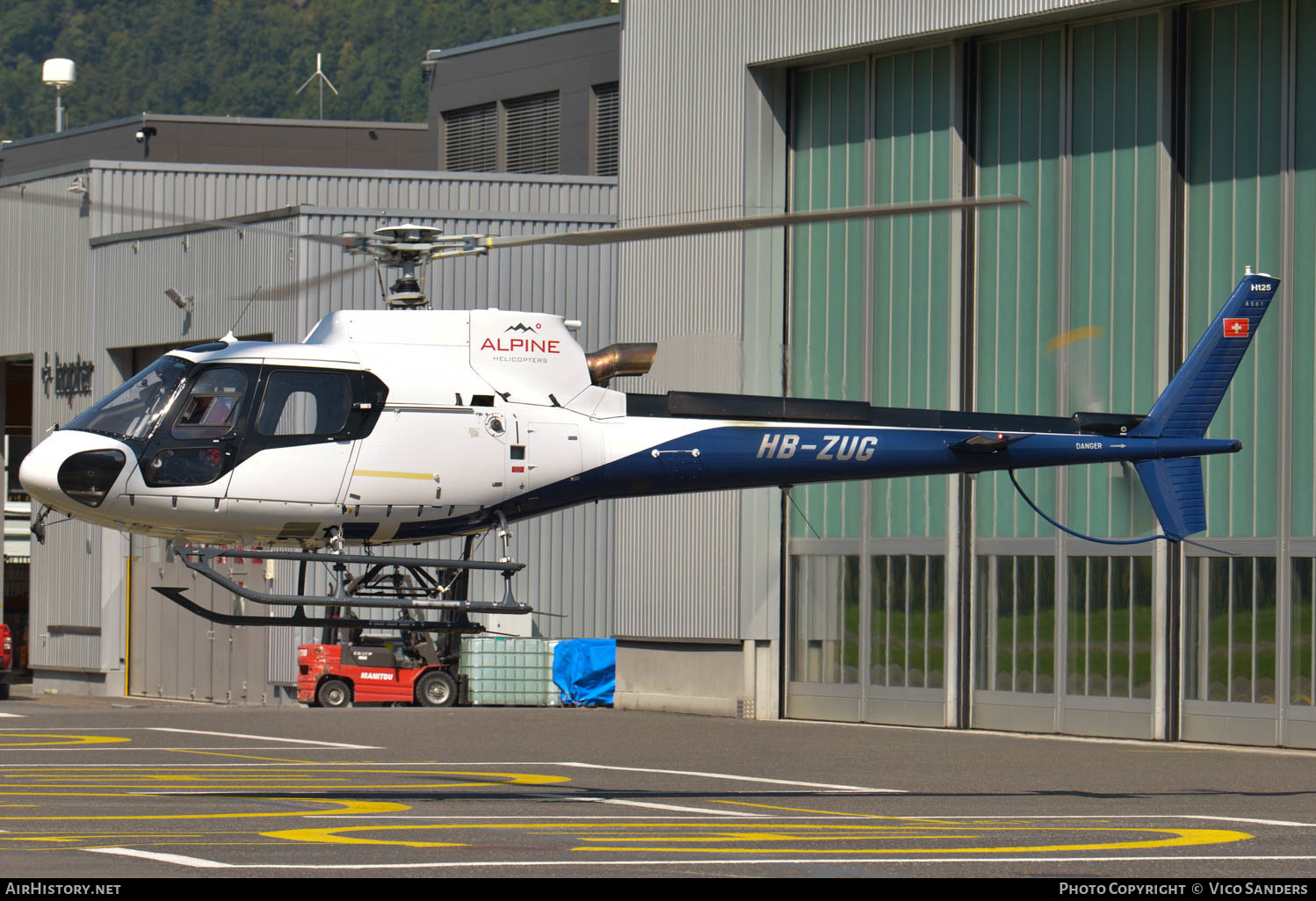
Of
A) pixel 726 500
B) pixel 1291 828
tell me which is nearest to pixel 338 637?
pixel 726 500

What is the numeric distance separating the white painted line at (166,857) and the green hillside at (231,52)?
128 meters

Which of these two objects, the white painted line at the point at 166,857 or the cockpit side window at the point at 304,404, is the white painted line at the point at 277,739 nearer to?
the cockpit side window at the point at 304,404

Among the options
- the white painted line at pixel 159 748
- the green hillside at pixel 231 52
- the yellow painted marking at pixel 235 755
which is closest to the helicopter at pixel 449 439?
the yellow painted marking at pixel 235 755

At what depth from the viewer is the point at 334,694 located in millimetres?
33250

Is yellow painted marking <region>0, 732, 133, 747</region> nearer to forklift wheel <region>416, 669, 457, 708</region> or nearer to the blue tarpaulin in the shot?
forklift wheel <region>416, 669, 457, 708</region>

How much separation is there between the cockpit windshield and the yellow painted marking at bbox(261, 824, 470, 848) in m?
3.89

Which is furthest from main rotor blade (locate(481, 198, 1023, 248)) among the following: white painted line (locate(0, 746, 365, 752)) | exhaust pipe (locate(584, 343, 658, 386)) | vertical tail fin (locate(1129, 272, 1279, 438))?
white painted line (locate(0, 746, 365, 752))

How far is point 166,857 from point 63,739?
13687mm

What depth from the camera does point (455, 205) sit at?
38.5 metres

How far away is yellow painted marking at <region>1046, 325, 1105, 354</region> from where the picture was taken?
85.7 ft

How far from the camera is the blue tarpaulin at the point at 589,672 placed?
34.4 metres
